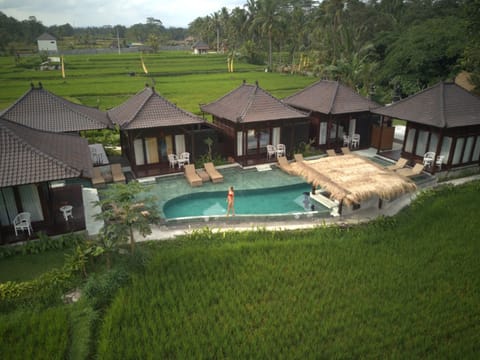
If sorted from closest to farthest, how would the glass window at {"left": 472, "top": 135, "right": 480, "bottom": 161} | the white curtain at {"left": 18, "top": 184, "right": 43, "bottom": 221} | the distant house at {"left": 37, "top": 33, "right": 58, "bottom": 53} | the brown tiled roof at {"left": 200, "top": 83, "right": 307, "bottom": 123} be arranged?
the white curtain at {"left": 18, "top": 184, "right": 43, "bottom": 221} < the glass window at {"left": 472, "top": 135, "right": 480, "bottom": 161} < the brown tiled roof at {"left": 200, "top": 83, "right": 307, "bottom": 123} < the distant house at {"left": 37, "top": 33, "right": 58, "bottom": 53}

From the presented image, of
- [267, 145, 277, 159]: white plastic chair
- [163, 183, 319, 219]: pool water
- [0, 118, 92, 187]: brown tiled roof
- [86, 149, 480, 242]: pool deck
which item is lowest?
[163, 183, 319, 219]: pool water

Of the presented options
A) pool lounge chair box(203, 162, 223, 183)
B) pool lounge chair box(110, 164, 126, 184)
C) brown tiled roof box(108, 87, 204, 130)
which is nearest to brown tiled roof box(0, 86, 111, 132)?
brown tiled roof box(108, 87, 204, 130)

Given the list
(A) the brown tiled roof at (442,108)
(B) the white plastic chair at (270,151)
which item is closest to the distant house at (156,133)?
(B) the white plastic chair at (270,151)

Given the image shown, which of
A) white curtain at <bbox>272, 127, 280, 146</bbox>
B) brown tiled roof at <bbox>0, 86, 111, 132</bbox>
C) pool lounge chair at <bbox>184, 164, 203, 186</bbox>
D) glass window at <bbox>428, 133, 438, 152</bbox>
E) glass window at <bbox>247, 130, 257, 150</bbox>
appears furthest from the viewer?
glass window at <bbox>247, 130, 257, 150</bbox>

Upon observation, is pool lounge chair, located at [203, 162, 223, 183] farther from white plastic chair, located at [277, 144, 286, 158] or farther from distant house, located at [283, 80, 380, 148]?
distant house, located at [283, 80, 380, 148]

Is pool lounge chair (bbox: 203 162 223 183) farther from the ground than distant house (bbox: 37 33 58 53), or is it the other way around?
distant house (bbox: 37 33 58 53)
